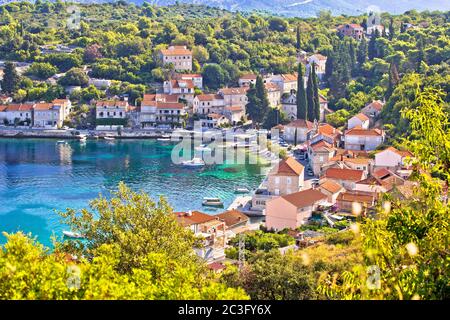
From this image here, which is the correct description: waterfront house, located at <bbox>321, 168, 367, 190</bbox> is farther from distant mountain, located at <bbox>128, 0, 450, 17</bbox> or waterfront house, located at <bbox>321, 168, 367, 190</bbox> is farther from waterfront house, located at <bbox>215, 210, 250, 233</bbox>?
distant mountain, located at <bbox>128, 0, 450, 17</bbox>

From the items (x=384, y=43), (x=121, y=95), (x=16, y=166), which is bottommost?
(x=16, y=166)

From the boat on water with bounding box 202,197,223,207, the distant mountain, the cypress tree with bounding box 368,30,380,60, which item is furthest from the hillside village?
the distant mountain

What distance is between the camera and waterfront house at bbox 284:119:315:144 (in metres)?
26.8

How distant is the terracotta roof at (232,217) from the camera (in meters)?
15.8

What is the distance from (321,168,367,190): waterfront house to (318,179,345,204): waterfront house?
0.47 m

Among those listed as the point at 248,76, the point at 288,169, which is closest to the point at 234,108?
the point at 248,76

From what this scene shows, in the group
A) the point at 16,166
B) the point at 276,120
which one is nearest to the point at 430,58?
the point at 276,120

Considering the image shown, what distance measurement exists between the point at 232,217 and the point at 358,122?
38.0ft

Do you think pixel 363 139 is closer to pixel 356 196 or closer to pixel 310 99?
pixel 310 99

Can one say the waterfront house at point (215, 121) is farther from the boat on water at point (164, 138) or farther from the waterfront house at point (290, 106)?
the waterfront house at point (290, 106)

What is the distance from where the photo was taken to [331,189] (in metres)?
17.6

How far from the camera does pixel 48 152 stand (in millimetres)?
26172
